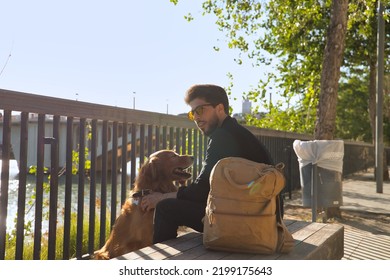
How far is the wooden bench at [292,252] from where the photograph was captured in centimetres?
280

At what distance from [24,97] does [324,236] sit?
7.69 ft

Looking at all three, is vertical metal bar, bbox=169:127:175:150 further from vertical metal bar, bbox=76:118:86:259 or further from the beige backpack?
the beige backpack

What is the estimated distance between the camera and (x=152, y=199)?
360cm

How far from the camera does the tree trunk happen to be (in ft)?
27.2

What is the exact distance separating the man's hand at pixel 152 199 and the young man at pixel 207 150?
0.09 m

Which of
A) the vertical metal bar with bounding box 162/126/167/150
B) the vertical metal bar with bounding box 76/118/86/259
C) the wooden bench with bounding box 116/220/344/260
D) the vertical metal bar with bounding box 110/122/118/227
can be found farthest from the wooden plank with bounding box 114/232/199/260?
the vertical metal bar with bounding box 162/126/167/150

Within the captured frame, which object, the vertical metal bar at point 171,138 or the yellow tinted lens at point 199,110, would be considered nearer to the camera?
the yellow tinted lens at point 199,110

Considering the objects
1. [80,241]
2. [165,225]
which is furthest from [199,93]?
[80,241]

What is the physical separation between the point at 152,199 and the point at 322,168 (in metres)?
3.92

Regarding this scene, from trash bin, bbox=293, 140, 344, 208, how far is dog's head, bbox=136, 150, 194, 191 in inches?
120

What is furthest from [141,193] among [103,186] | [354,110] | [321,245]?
[354,110]

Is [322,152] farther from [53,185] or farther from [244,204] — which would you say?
[244,204]

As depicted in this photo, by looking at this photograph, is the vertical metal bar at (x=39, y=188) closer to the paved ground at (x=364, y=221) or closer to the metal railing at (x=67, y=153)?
the metal railing at (x=67, y=153)

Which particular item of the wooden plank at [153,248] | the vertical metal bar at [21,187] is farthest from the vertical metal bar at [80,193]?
the wooden plank at [153,248]
